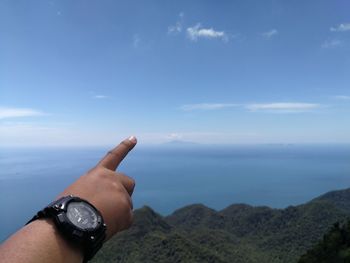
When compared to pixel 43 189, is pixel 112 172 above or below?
above

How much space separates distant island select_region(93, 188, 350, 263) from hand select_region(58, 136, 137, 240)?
3787 centimetres

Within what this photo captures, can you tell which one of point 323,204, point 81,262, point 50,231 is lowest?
point 323,204

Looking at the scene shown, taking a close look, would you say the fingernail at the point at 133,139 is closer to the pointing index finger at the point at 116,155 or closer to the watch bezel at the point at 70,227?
the pointing index finger at the point at 116,155

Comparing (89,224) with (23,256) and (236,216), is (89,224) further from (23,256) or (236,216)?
(236,216)

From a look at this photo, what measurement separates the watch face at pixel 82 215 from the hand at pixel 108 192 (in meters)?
0.09

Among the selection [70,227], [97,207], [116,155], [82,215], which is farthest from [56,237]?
[116,155]

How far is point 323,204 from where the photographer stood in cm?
9575

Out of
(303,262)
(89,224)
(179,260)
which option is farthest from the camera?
(179,260)

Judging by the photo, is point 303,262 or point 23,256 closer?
point 23,256

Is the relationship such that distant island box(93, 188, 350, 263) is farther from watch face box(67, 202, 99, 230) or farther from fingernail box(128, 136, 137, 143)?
watch face box(67, 202, 99, 230)

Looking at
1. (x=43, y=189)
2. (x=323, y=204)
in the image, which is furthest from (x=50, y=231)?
(x=43, y=189)

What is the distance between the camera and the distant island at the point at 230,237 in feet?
217

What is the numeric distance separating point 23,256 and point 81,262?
268 mm

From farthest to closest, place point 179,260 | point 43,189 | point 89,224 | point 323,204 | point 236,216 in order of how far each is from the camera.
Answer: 1. point 43,189
2. point 236,216
3. point 323,204
4. point 179,260
5. point 89,224
